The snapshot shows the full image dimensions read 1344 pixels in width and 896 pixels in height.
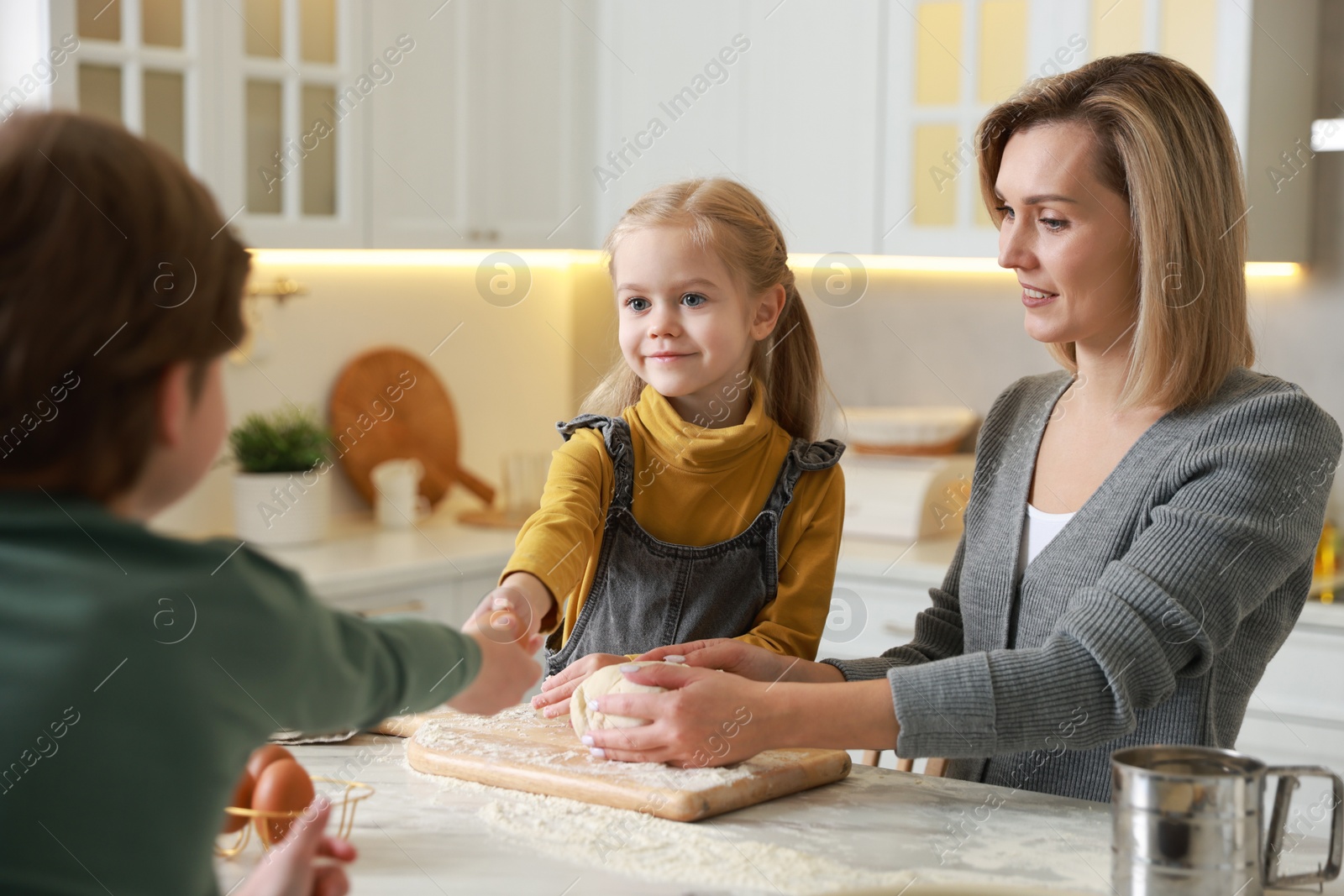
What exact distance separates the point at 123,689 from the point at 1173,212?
1060 millimetres

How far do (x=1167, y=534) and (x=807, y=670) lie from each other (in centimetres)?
35

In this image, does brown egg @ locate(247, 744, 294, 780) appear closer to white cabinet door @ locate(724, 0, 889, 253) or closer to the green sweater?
the green sweater

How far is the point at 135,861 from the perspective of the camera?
0.57 m

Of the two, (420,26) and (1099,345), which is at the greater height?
(420,26)

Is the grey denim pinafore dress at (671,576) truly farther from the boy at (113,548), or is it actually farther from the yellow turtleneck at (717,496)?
the boy at (113,548)

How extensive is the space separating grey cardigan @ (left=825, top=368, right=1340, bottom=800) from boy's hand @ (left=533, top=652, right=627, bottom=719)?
229 millimetres

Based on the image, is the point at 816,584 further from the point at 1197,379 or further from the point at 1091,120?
the point at 1091,120

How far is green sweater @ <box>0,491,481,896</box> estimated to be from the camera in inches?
21.6

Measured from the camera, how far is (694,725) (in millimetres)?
1073

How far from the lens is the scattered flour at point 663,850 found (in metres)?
0.87

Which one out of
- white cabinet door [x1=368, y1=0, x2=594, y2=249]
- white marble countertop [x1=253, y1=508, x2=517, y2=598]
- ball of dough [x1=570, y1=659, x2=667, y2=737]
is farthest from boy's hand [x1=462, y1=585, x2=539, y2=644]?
white cabinet door [x1=368, y1=0, x2=594, y2=249]

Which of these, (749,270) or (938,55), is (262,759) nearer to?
(749,270)

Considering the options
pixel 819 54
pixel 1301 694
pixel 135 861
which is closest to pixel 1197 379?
pixel 135 861

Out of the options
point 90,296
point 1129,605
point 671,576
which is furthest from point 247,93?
point 90,296
